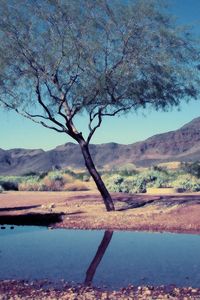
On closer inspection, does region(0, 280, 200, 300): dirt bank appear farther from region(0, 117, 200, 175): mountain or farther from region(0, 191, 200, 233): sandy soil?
region(0, 117, 200, 175): mountain

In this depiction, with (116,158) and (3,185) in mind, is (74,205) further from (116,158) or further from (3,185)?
(116,158)

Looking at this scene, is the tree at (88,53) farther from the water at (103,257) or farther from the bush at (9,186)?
the bush at (9,186)

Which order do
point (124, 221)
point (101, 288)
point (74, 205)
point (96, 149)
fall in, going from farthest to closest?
point (96, 149) < point (74, 205) < point (124, 221) < point (101, 288)

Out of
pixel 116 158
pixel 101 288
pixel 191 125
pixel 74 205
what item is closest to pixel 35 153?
pixel 116 158

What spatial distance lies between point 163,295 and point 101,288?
126 cm

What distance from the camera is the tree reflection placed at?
10.1 meters

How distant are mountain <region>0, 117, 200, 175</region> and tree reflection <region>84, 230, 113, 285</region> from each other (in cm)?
9981

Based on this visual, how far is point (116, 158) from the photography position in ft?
424

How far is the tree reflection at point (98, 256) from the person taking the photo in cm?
1006

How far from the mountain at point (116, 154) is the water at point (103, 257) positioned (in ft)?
328

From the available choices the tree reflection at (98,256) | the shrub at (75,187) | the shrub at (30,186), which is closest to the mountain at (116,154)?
the shrub at (30,186)

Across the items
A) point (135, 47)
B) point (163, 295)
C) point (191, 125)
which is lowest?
point (163, 295)

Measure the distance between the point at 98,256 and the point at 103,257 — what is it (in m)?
0.22

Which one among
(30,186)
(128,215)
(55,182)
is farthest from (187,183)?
(128,215)
